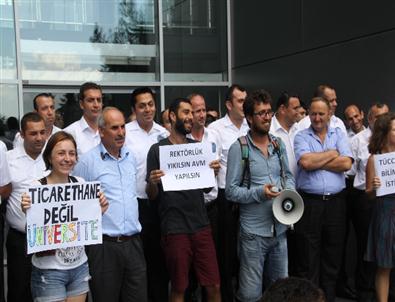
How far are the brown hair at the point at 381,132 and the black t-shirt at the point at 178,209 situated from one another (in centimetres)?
176

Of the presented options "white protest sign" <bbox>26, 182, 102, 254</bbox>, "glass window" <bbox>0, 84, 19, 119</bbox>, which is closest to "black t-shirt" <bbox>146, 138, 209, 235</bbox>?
"white protest sign" <bbox>26, 182, 102, 254</bbox>

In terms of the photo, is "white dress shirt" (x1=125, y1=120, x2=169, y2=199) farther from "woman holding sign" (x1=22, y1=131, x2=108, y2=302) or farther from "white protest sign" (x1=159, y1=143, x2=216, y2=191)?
"woman holding sign" (x1=22, y1=131, x2=108, y2=302)

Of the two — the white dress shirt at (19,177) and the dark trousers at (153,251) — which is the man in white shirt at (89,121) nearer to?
the white dress shirt at (19,177)

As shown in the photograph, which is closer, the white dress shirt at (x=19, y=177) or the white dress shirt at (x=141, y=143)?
the white dress shirt at (x=19, y=177)

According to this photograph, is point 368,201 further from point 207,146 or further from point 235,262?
point 207,146

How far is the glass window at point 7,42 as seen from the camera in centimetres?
889

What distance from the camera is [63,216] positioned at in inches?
145

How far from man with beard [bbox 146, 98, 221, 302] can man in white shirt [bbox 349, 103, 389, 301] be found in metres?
1.97

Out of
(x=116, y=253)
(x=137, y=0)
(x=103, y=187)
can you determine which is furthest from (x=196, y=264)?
(x=137, y=0)

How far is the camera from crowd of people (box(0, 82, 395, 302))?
3.96m

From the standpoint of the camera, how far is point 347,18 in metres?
7.27

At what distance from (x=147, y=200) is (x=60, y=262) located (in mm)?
1487

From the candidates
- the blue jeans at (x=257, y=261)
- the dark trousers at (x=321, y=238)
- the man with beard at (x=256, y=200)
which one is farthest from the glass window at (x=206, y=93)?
the blue jeans at (x=257, y=261)

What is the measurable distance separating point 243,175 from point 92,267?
55.3 inches
